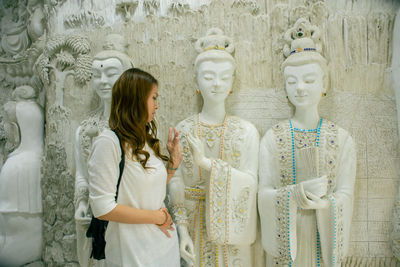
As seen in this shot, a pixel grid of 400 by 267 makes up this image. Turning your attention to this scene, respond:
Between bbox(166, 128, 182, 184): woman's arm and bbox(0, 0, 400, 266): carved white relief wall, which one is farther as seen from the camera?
bbox(0, 0, 400, 266): carved white relief wall

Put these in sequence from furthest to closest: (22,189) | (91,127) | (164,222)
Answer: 1. (22,189)
2. (91,127)
3. (164,222)

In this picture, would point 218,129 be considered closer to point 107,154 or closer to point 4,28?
point 107,154

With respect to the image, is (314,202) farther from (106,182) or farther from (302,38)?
(106,182)

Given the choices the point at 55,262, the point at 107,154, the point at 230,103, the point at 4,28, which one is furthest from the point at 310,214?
the point at 4,28

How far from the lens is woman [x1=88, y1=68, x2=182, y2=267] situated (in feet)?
5.58

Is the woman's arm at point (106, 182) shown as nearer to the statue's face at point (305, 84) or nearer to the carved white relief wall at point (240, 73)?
the carved white relief wall at point (240, 73)

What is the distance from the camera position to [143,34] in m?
2.97

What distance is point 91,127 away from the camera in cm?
277

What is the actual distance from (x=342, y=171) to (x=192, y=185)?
3.55ft

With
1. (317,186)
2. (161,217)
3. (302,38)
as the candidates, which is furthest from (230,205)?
(302,38)

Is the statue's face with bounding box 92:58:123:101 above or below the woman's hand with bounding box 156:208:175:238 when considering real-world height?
above

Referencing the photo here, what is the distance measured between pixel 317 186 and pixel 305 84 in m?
0.73

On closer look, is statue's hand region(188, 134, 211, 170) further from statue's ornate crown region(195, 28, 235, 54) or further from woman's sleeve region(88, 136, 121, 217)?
statue's ornate crown region(195, 28, 235, 54)

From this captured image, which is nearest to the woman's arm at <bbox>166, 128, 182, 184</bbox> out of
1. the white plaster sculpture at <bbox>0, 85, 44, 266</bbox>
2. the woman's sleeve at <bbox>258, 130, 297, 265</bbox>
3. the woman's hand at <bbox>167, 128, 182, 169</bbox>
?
the woman's hand at <bbox>167, 128, 182, 169</bbox>
